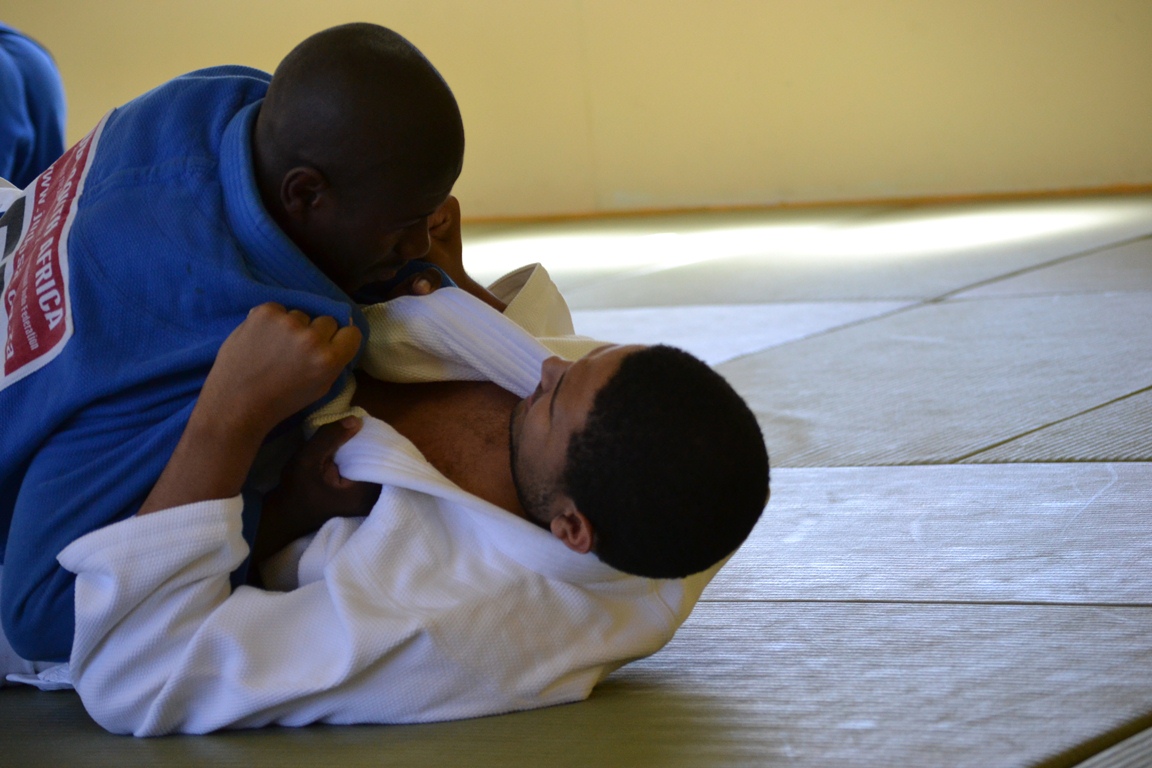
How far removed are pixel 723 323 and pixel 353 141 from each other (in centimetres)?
259

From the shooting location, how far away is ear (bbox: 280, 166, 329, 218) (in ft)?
4.79

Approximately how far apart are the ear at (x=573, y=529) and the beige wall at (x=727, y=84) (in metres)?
5.80

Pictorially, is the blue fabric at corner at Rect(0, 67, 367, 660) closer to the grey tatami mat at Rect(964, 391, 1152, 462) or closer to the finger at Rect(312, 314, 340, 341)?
the finger at Rect(312, 314, 340, 341)

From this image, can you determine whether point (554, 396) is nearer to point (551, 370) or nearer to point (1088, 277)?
point (551, 370)

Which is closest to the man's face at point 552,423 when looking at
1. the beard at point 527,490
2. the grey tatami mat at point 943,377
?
the beard at point 527,490

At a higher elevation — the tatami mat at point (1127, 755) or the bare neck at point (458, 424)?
the bare neck at point (458, 424)

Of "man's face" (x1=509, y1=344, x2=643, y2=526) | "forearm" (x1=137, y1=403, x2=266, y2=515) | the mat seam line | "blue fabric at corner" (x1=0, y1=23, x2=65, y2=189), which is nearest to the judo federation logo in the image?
"forearm" (x1=137, y1=403, x2=266, y2=515)

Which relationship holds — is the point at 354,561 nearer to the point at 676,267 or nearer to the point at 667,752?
the point at 667,752

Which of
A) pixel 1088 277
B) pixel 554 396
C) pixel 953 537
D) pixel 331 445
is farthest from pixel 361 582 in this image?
pixel 1088 277

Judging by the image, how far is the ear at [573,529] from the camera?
1379 mm

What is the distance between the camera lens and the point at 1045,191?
6.61m

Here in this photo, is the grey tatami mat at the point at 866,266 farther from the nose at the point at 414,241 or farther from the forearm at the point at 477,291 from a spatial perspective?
the nose at the point at 414,241

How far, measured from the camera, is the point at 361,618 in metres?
1.37

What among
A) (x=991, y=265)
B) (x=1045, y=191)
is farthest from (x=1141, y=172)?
(x=991, y=265)
